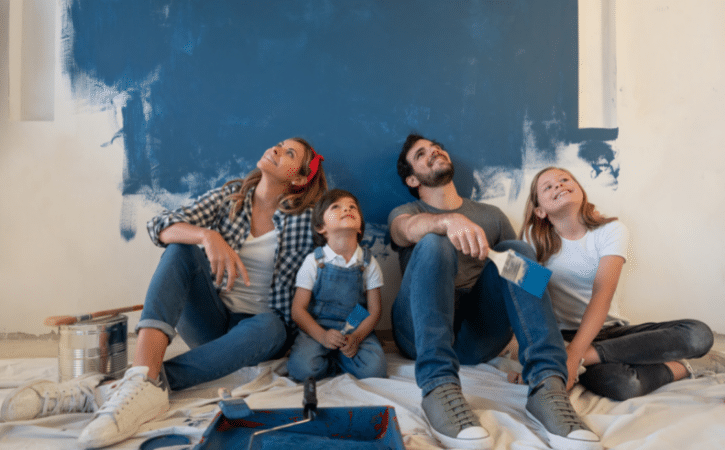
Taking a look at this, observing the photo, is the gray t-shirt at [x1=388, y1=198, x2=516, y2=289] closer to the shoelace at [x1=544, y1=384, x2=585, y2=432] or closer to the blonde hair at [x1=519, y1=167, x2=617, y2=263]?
the blonde hair at [x1=519, y1=167, x2=617, y2=263]

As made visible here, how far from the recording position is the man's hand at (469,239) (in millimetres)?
1141

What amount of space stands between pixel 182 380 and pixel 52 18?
5.54 ft

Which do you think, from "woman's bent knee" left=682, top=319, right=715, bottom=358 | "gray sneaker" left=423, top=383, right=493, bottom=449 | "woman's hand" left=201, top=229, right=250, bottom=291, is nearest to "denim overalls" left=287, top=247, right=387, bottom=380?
"woman's hand" left=201, top=229, right=250, bottom=291

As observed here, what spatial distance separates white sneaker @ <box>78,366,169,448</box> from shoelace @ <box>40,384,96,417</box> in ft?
0.25

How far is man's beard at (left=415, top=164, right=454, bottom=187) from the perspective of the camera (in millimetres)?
1735

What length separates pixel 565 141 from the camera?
6.61ft

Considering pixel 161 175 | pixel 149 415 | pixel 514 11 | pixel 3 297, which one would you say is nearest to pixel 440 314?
pixel 149 415

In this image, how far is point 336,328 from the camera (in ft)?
4.96

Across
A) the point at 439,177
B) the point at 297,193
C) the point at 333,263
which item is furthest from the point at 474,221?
the point at 297,193

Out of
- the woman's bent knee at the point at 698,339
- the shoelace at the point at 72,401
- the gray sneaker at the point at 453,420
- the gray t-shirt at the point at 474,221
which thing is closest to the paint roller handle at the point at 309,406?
the gray sneaker at the point at 453,420

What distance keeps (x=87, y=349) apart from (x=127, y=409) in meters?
0.46

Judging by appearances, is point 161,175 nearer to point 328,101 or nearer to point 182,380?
point 328,101

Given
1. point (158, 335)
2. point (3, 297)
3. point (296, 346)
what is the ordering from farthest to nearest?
point (3, 297), point (296, 346), point (158, 335)

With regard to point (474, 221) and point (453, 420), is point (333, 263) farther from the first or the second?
point (453, 420)
